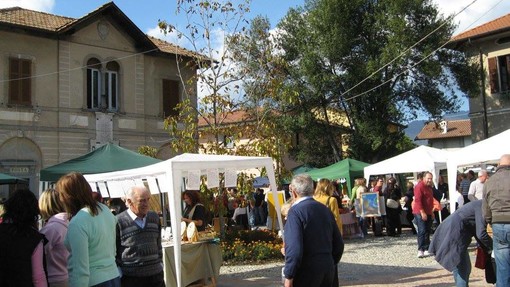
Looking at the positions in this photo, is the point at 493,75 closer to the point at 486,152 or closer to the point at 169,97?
the point at 169,97

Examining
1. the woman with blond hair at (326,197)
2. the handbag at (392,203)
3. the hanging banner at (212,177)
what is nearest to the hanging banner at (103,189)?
the hanging banner at (212,177)

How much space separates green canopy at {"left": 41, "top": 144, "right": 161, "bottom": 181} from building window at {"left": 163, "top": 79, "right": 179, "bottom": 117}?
1201 centimetres

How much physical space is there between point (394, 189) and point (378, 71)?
9035mm

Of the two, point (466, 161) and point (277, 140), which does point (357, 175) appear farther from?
point (466, 161)

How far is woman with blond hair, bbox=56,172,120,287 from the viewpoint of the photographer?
3.85m

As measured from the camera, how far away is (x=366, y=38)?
2581 centimetres

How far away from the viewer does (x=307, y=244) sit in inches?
171

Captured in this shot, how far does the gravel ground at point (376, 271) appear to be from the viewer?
859cm

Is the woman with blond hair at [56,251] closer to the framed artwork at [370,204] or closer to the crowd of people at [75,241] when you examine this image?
the crowd of people at [75,241]

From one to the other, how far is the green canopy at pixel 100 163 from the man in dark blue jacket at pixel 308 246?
767 centimetres

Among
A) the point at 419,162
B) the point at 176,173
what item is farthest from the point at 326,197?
the point at 419,162

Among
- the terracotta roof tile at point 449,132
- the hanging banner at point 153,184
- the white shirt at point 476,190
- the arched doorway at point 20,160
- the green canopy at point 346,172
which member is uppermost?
the terracotta roof tile at point 449,132

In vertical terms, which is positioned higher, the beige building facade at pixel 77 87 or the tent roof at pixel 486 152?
the beige building facade at pixel 77 87

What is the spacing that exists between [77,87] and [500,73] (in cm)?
1809
